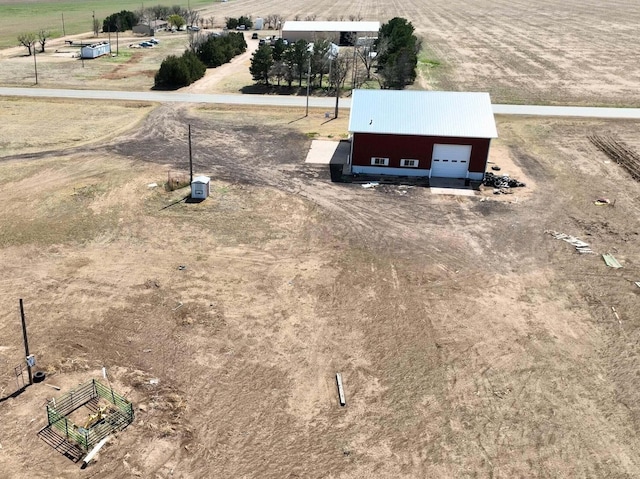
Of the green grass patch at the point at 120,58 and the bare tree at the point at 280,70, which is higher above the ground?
the bare tree at the point at 280,70

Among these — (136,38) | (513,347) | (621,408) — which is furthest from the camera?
(136,38)

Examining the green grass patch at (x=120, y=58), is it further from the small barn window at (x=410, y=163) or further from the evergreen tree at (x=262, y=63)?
the small barn window at (x=410, y=163)

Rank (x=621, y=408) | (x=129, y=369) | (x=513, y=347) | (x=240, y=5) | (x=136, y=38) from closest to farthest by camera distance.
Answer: (x=621, y=408) → (x=129, y=369) → (x=513, y=347) → (x=136, y=38) → (x=240, y=5)

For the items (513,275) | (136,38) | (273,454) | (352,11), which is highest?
(352,11)

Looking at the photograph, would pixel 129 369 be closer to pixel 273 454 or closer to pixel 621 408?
pixel 273 454

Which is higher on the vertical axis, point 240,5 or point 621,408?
point 240,5

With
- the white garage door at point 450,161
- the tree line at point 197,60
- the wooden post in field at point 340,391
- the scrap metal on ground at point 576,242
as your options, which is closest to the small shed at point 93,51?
the tree line at point 197,60

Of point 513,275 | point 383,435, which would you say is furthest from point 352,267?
point 383,435
